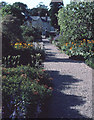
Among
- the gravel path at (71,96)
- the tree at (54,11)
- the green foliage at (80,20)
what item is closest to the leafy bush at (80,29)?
the green foliage at (80,20)

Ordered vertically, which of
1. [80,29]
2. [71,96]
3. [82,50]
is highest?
[80,29]

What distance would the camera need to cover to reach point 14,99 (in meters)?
3.43

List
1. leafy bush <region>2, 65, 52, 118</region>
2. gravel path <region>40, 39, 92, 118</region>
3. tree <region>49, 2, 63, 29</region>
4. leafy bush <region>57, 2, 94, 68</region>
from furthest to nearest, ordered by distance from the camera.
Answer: tree <region>49, 2, 63, 29</region> → leafy bush <region>57, 2, 94, 68</region> → gravel path <region>40, 39, 92, 118</region> → leafy bush <region>2, 65, 52, 118</region>

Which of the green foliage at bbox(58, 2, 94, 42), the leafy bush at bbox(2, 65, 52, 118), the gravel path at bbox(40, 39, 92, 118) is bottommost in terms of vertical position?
the gravel path at bbox(40, 39, 92, 118)

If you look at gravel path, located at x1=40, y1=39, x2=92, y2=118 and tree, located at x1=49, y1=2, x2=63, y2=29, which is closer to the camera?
gravel path, located at x1=40, y1=39, x2=92, y2=118

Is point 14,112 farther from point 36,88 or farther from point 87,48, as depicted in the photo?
point 87,48

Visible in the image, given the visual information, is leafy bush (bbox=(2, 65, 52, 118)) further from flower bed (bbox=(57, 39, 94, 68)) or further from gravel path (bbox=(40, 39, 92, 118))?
flower bed (bbox=(57, 39, 94, 68))

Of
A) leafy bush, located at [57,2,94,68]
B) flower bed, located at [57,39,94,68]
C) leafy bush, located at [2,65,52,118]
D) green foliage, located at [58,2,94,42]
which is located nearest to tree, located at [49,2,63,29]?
green foliage, located at [58,2,94,42]

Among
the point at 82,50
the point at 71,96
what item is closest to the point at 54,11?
the point at 82,50

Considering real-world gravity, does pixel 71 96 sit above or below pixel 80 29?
below

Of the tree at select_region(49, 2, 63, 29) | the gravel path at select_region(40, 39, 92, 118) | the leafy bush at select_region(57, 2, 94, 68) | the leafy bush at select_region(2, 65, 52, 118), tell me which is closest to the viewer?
the leafy bush at select_region(2, 65, 52, 118)

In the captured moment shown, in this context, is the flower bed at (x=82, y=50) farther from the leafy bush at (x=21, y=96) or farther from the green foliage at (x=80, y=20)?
the leafy bush at (x=21, y=96)

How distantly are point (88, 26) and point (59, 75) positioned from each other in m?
5.27

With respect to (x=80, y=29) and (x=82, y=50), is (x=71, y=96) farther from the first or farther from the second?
(x=80, y=29)
